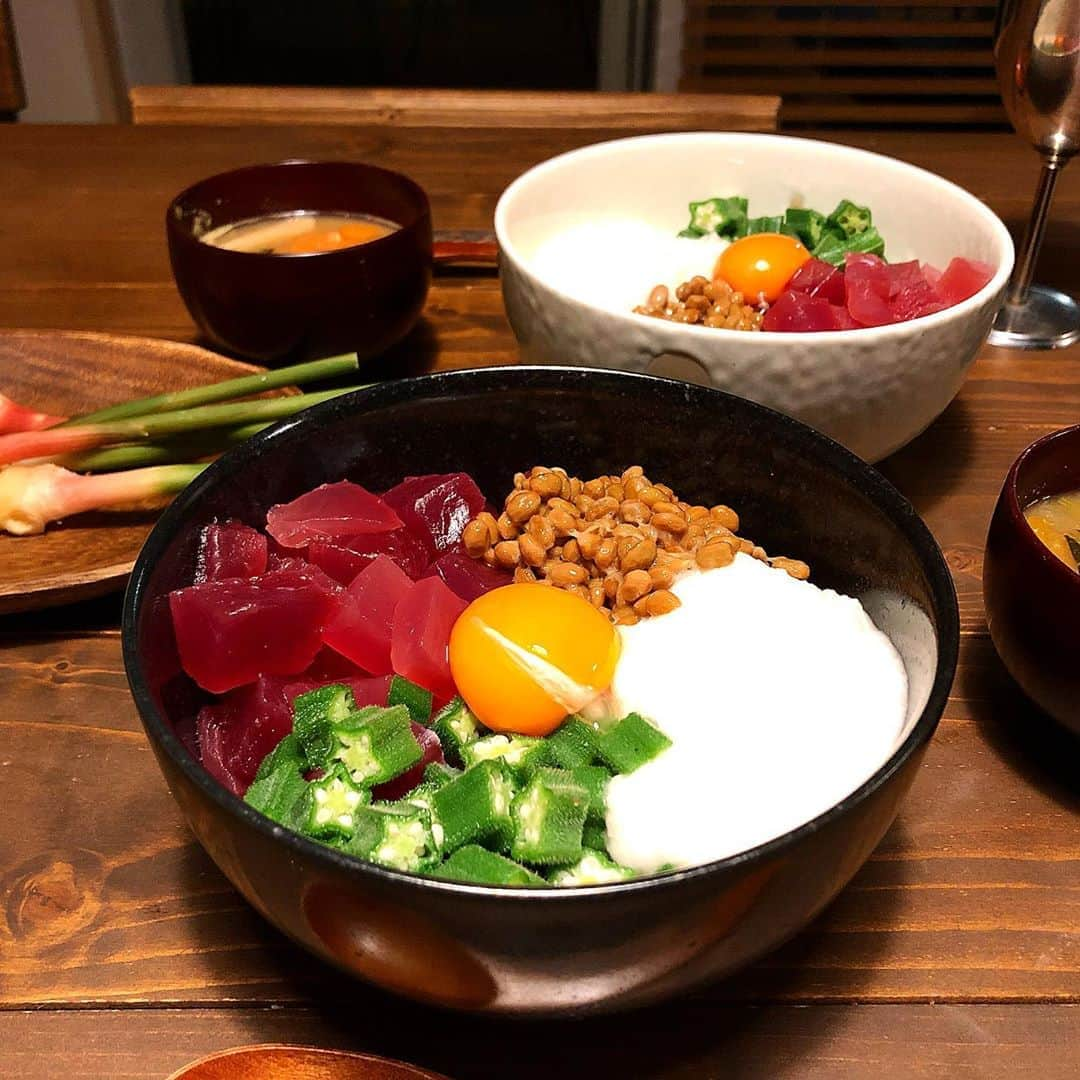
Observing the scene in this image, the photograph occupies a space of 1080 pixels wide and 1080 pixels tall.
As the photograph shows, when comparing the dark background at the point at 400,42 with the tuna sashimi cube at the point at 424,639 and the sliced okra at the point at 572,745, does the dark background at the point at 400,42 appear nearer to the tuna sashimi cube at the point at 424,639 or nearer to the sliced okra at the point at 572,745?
the tuna sashimi cube at the point at 424,639

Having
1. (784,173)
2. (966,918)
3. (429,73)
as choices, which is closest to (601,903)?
(966,918)

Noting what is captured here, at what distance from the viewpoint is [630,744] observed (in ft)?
3.76

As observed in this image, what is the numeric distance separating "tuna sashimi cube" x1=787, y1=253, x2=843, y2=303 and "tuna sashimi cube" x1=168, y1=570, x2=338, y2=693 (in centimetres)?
100

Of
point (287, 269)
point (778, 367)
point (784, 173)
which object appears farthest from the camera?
point (784, 173)

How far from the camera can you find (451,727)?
1207 mm

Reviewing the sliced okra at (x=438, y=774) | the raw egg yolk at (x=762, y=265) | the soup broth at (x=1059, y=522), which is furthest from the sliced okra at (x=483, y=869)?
the raw egg yolk at (x=762, y=265)

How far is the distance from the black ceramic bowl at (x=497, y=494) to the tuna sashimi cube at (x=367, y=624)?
179 mm

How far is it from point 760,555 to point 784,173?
1100 millimetres

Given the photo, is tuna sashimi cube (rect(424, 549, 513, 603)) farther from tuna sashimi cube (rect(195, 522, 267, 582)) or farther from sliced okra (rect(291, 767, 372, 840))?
sliced okra (rect(291, 767, 372, 840))

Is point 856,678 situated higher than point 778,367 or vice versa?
point 778,367

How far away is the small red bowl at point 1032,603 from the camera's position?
119 centimetres

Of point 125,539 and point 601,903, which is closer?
point 601,903

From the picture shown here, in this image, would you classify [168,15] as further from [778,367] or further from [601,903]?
[601,903]

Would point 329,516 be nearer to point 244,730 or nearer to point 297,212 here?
point 244,730
